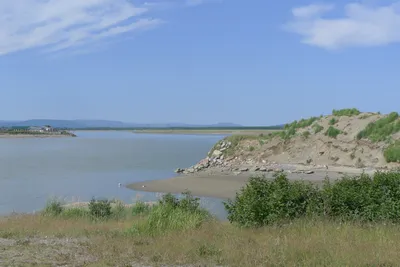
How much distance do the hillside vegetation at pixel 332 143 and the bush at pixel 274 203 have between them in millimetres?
30133

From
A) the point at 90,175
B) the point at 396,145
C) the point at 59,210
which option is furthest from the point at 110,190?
the point at 396,145

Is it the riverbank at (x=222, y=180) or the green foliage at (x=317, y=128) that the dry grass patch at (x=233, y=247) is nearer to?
the riverbank at (x=222, y=180)

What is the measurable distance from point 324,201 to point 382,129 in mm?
36351

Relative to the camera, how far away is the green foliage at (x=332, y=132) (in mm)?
47938

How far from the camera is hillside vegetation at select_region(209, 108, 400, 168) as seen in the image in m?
42.6

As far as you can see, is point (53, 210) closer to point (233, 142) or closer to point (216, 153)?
point (216, 153)

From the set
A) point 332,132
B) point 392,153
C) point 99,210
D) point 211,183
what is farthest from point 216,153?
point 99,210

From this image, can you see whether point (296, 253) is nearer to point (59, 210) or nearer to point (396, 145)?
point (59, 210)

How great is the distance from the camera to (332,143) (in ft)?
153

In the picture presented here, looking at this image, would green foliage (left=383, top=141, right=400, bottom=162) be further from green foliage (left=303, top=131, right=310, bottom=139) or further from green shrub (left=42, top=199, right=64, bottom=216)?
green shrub (left=42, top=199, right=64, bottom=216)

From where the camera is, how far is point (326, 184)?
12.0m

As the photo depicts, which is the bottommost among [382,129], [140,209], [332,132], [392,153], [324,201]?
[140,209]

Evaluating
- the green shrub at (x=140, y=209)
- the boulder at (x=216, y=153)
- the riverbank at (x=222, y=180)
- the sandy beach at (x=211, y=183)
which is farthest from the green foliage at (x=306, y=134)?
the green shrub at (x=140, y=209)

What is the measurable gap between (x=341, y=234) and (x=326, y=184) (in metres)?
2.38
